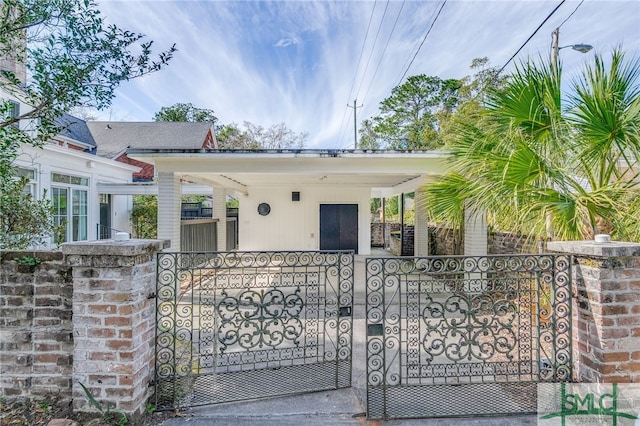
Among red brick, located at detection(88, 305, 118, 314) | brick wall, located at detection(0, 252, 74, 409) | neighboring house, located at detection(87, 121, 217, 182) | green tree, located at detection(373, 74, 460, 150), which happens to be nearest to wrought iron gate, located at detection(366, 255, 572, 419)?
red brick, located at detection(88, 305, 118, 314)

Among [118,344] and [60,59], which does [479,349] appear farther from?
[60,59]

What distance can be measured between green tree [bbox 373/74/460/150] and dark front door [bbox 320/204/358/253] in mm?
11077

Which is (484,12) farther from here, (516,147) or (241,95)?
(241,95)

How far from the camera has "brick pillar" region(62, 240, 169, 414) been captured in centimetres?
210

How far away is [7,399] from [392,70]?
12.7m

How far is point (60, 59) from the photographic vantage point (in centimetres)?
238

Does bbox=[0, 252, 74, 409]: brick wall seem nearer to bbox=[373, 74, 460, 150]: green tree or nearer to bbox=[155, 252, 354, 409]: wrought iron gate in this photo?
bbox=[155, 252, 354, 409]: wrought iron gate

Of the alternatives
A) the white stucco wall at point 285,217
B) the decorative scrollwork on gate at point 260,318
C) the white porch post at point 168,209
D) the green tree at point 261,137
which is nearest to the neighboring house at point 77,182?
the white porch post at point 168,209

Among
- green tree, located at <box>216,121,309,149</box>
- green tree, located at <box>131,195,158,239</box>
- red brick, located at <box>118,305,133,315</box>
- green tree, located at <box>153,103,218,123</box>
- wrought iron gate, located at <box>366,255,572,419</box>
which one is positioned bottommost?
wrought iron gate, located at <box>366,255,572,419</box>

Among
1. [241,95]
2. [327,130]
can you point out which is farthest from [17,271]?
[327,130]

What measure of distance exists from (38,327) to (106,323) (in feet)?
1.88

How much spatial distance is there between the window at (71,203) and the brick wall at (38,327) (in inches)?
308

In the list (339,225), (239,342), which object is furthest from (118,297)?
(339,225)

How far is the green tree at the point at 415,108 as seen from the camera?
68.4ft
